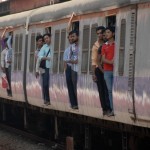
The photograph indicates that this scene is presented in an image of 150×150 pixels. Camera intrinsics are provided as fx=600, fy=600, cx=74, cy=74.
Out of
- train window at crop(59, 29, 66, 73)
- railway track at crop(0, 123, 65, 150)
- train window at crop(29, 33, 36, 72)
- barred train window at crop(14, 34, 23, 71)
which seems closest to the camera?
train window at crop(59, 29, 66, 73)

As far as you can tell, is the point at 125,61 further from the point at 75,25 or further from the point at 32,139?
the point at 32,139

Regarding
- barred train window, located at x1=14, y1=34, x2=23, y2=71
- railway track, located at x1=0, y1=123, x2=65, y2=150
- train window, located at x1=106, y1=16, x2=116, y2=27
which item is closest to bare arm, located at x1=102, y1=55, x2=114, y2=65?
train window, located at x1=106, y1=16, x2=116, y2=27

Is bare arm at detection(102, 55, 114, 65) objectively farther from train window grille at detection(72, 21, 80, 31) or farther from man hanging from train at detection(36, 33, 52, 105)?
man hanging from train at detection(36, 33, 52, 105)

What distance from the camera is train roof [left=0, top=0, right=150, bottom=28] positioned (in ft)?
35.1

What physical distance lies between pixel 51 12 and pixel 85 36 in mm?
2378

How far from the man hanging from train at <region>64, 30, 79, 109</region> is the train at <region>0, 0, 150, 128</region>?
0.18 m

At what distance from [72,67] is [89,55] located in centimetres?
89

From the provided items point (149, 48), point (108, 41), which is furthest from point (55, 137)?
point (149, 48)

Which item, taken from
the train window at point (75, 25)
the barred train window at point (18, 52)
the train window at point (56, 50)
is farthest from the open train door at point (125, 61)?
the barred train window at point (18, 52)

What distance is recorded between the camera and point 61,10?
43.2 ft

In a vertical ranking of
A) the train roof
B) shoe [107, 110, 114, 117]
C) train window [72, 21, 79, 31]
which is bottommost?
shoe [107, 110, 114, 117]

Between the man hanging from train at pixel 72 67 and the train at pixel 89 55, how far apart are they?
A: 184 mm

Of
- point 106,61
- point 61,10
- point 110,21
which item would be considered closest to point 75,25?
point 61,10

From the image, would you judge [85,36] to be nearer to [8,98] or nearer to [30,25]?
[30,25]
